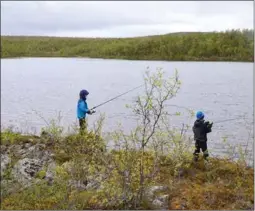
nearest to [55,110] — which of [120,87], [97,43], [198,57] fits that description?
[120,87]

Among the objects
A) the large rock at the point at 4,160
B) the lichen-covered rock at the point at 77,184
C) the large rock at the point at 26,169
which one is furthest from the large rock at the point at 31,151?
the lichen-covered rock at the point at 77,184

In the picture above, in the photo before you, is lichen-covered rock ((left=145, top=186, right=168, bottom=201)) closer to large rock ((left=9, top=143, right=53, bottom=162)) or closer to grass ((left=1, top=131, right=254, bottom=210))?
grass ((left=1, top=131, right=254, bottom=210))

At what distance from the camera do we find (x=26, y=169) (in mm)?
10680

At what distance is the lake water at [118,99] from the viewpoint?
Result: 1655 cm

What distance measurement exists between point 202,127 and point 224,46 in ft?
128

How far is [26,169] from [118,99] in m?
12.7

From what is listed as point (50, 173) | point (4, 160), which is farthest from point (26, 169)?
point (4, 160)

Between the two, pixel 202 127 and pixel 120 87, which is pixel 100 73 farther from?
pixel 202 127

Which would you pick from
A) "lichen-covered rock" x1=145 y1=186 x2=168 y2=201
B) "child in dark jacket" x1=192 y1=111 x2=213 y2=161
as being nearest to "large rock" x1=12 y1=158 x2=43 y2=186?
"lichen-covered rock" x1=145 y1=186 x2=168 y2=201

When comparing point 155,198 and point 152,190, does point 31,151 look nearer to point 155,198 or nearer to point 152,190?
point 152,190

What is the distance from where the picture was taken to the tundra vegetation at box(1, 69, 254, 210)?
7.77m

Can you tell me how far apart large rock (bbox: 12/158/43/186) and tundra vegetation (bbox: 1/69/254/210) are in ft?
0.09

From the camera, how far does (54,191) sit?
828 cm

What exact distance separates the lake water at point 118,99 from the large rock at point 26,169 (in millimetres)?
4538
